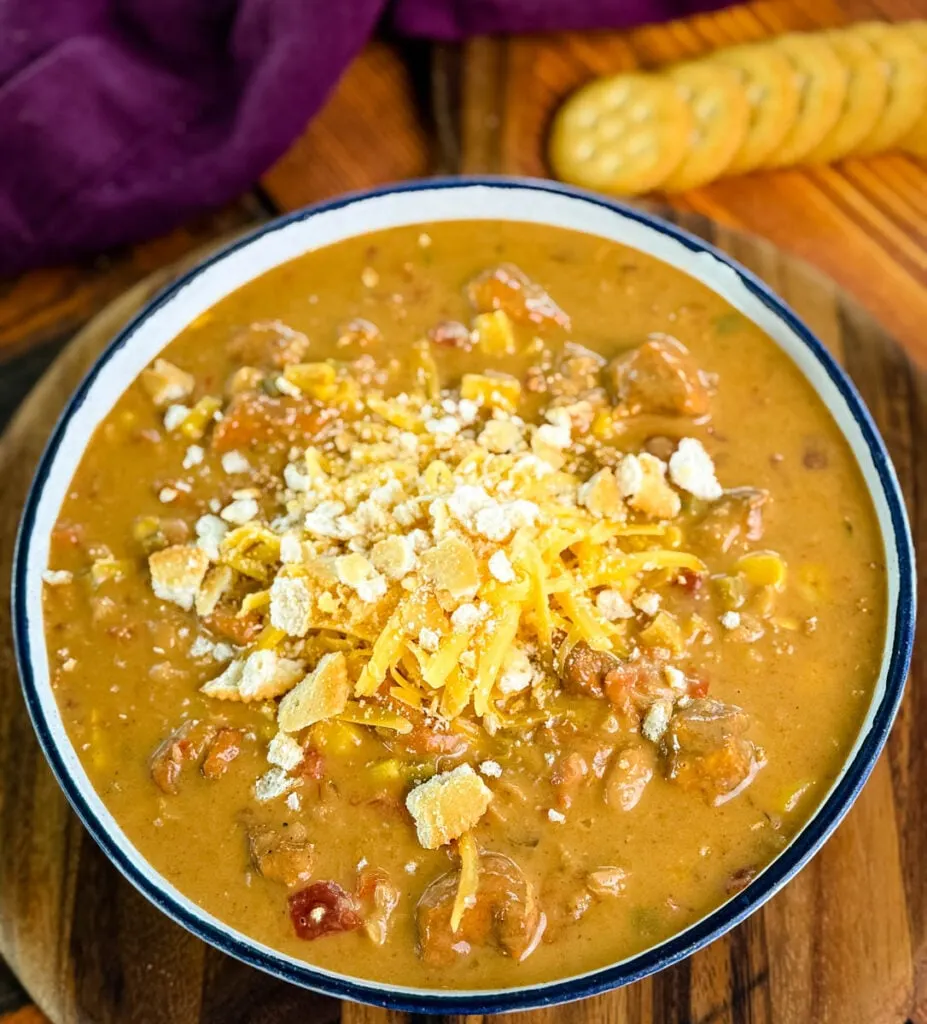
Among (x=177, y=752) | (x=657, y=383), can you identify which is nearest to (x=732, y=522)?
(x=657, y=383)

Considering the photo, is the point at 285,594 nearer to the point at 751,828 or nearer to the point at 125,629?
the point at 125,629

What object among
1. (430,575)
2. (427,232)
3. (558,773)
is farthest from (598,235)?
(558,773)

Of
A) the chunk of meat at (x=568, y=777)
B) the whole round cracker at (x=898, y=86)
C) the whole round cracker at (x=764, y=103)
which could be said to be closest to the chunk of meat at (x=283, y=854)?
the chunk of meat at (x=568, y=777)

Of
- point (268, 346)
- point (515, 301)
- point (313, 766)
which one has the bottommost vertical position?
point (313, 766)

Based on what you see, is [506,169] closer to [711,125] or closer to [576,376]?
[711,125]

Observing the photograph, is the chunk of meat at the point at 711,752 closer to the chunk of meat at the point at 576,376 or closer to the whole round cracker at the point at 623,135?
the chunk of meat at the point at 576,376
